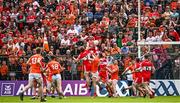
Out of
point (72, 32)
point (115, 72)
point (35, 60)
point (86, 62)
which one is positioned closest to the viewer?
point (35, 60)

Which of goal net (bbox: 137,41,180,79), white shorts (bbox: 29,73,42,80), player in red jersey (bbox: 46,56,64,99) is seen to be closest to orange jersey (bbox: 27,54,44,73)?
white shorts (bbox: 29,73,42,80)

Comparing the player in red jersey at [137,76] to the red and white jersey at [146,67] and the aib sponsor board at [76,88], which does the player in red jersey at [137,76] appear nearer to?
the red and white jersey at [146,67]

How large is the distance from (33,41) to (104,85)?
4757 mm

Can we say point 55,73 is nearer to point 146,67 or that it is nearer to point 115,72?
point 115,72

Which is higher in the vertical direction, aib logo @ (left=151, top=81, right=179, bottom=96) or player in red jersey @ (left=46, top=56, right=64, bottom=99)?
player in red jersey @ (left=46, top=56, right=64, bottom=99)

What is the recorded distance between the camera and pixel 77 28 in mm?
38969

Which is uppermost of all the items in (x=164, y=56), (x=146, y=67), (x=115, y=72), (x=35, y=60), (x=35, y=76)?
(x=164, y=56)

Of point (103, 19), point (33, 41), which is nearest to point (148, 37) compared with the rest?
point (103, 19)

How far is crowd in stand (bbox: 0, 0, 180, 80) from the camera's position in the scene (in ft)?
118

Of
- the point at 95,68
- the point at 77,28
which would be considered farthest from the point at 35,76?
the point at 77,28

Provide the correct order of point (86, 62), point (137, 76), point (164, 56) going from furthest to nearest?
point (164, 56)
point (86, 62)
point (137, 76)

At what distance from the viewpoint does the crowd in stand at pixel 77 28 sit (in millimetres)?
36062

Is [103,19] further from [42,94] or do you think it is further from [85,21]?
[42,94]

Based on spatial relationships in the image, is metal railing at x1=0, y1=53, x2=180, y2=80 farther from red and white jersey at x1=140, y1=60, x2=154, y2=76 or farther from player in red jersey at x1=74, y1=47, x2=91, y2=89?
red and white jersey at x1=140, y1=60, x2=154, y2=76
